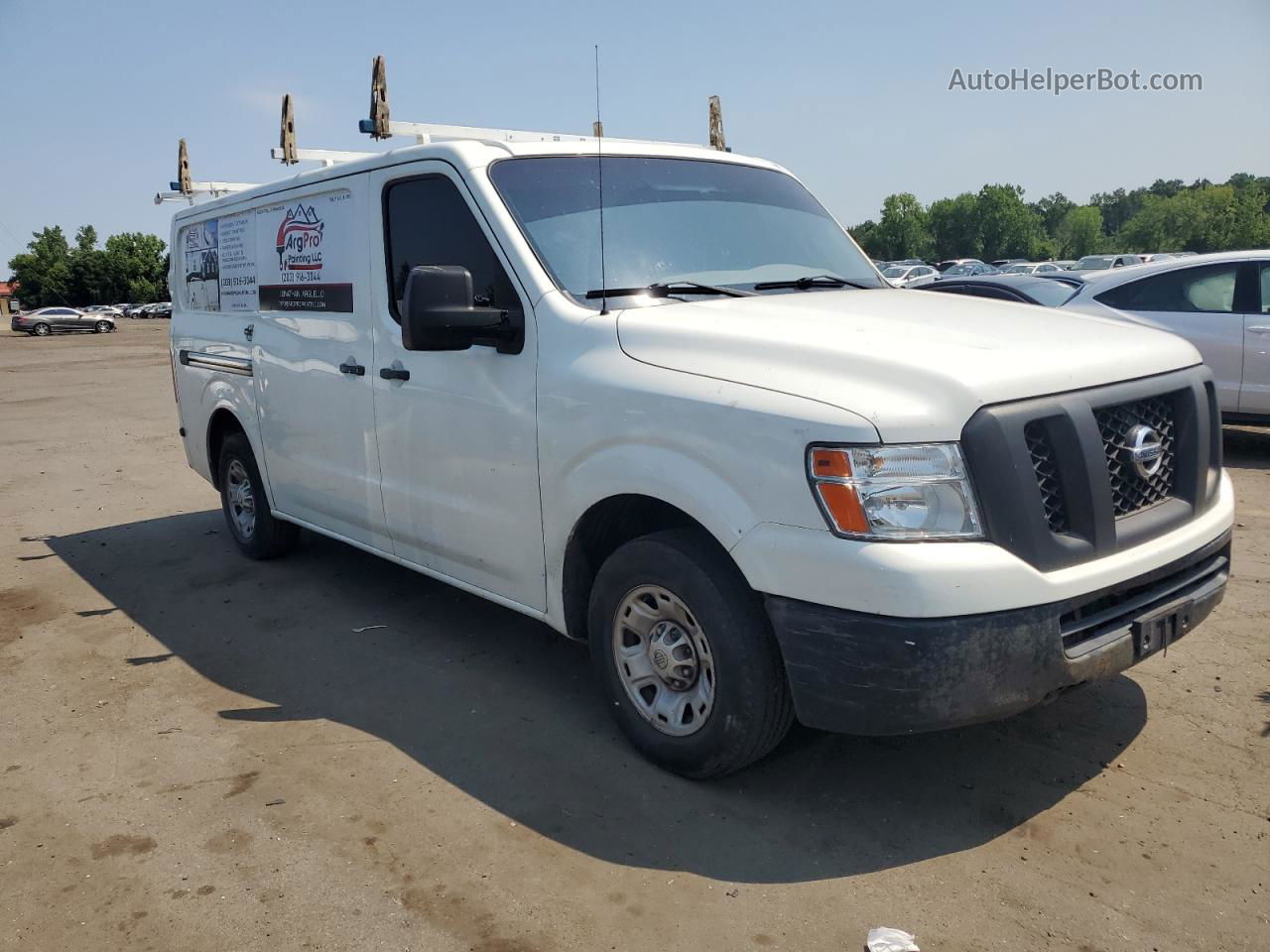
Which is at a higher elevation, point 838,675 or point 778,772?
point 838,675

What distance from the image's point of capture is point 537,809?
11.0 ft

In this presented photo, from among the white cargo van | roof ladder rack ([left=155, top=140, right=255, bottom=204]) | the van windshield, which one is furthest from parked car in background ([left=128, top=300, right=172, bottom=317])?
the van windshield

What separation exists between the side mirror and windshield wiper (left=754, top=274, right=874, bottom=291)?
3.48 feet

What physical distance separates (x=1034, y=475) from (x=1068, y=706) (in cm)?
151

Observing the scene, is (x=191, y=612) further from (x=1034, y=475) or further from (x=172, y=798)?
(x=1034, y=475)

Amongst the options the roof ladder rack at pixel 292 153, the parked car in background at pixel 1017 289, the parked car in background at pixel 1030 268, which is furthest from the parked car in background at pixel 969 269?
the roof ladder rack at pixel 292 153

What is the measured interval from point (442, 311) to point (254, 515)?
11.2 feet

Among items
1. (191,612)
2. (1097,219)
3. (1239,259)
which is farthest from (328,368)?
(1097,219)

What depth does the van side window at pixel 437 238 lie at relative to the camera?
12.9ft

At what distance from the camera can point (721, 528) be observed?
302 centimetres

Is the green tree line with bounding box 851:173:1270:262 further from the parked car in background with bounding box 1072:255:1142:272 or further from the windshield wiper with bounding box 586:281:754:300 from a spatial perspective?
the windshield wiper with bounding box 586:281:754:300

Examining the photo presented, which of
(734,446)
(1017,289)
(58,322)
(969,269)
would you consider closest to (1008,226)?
(969,269)

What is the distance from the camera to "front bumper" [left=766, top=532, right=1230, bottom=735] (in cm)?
270

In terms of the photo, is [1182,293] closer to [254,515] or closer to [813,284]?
[813,284]
